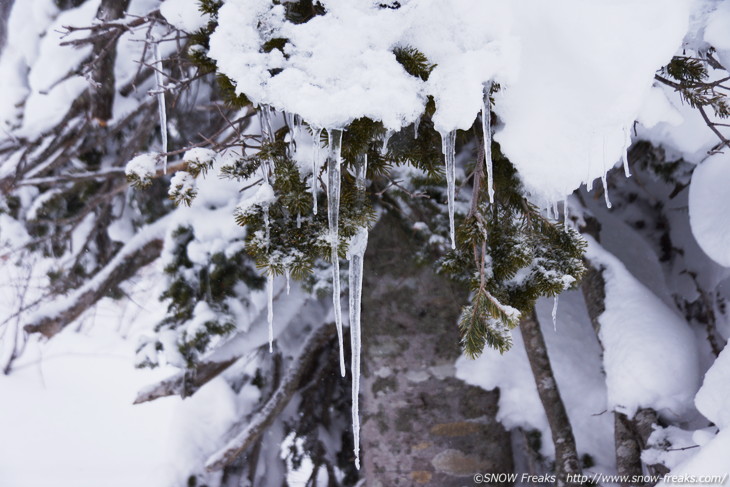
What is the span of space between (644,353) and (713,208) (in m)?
0.54

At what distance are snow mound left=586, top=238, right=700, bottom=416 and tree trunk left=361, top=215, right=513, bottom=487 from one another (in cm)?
59

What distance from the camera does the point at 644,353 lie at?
1.67m

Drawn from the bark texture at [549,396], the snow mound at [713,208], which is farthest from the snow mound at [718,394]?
the bark texture at [549,396]

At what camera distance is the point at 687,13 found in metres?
1.03

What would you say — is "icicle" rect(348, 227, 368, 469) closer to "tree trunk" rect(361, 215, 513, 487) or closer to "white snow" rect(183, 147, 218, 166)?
"white snow" rect(183, 147, 218, 166)

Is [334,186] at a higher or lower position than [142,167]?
lower

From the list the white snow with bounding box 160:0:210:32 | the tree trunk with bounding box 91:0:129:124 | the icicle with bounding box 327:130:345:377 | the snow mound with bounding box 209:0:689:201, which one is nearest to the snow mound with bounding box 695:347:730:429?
the snow mound with bounding box 209:0:689:201

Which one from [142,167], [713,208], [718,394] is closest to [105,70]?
[142,167]

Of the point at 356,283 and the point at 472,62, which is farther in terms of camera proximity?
the point at 356,283

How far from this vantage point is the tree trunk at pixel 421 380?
2.11m

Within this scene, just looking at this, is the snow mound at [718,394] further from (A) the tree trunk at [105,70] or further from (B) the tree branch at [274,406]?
(A) the tree trunk at [105,70]

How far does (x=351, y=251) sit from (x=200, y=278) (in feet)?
Answer: 3.96

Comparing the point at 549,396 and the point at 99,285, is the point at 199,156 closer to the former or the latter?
the point at 99,285

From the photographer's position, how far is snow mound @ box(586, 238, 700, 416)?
162 centimetres
